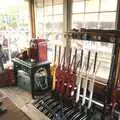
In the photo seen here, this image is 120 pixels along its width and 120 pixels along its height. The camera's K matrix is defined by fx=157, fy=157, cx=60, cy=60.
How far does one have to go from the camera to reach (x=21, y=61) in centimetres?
321

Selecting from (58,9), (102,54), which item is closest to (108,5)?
(102,54)

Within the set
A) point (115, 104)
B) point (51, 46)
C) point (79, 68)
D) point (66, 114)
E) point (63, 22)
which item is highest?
point (63, 22)

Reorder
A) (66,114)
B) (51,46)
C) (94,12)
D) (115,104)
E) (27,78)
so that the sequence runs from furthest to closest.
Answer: (51,46), (27,78), (94,12), (66,114), (115,104)

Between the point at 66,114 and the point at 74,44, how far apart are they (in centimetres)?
130

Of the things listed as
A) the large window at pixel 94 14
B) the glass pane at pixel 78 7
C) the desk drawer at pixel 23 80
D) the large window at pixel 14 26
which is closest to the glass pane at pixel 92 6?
the large window at pixel 94 14

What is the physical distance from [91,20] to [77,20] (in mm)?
307

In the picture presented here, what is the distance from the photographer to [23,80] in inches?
134

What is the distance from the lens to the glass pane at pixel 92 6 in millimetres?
2551

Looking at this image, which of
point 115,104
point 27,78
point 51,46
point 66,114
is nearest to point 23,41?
point 51,46

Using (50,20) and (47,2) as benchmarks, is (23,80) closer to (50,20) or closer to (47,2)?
(50,20)

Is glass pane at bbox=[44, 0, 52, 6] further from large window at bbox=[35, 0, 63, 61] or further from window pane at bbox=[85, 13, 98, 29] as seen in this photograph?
window pane at bbox=[85, 13, 98, 29]

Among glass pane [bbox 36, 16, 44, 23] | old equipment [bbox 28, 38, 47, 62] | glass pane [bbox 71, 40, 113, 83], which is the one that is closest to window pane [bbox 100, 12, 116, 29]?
glass pane [bbox 71, 40, 113, 83]

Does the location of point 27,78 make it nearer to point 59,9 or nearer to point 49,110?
point 49,110

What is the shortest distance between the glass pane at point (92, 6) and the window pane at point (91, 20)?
0.08 metres
